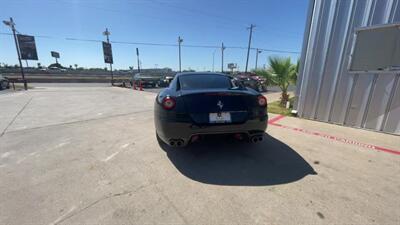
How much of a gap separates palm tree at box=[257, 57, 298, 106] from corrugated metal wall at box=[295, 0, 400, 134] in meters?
1.70

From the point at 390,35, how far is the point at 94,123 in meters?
7.55

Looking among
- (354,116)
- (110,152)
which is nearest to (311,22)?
(354,116)

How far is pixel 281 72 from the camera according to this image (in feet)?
23.8

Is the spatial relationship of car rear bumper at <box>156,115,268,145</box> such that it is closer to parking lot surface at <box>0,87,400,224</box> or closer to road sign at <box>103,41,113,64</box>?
parking lot surface at <box>0,87,400,224</box>

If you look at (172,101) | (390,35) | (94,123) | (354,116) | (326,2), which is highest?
(326,2)

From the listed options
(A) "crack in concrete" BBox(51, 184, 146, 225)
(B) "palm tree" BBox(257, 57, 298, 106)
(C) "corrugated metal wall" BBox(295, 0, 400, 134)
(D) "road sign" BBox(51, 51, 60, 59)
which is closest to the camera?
(A) "crack in concrete" BBox(51, 184, 146, 225)

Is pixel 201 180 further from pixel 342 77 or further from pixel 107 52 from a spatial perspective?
pixel 107 52

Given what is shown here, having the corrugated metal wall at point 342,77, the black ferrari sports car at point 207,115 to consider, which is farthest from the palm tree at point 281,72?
the black ferrari sports car at point 207,115

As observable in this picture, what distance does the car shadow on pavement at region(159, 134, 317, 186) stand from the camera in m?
2.47

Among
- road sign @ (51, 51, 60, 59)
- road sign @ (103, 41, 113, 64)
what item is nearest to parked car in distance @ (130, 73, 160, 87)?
road sign @ (103, 41, 113, 64)

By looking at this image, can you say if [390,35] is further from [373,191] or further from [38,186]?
[38,186]

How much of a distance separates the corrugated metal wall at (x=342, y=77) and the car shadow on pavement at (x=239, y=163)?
95.9 inches

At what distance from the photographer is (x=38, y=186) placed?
7.62 ft

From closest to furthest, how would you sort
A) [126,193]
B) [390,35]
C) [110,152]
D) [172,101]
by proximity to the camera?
1. [126,193]
2. [172,101]
3. [110,152]
4. [390,35]
